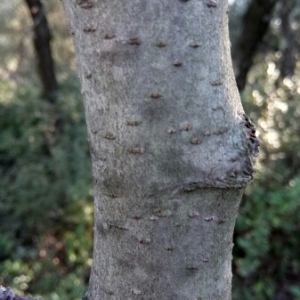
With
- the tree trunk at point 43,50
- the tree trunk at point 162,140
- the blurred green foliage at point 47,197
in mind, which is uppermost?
the tree trunk at point 162,140

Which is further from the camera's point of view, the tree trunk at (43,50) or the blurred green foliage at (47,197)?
the tree trunk at (43,50)

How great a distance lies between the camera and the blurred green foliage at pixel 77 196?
2611 millimetres

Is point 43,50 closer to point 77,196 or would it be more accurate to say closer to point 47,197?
point 47,197

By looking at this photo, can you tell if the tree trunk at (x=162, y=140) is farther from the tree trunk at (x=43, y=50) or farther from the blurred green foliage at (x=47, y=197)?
the tree trunk at (x=43, y=50)

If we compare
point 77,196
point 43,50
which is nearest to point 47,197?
point 77,196

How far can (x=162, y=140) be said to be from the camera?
543 millimetres

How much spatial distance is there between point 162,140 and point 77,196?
8.19ft

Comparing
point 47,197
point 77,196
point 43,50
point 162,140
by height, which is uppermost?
point 162,140

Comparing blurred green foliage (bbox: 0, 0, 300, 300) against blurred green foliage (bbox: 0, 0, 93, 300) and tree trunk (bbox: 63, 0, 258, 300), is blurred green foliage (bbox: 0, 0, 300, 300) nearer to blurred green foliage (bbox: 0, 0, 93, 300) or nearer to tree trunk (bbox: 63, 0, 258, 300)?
blurred green foliage (bbox: 0, 0, 93, 300)

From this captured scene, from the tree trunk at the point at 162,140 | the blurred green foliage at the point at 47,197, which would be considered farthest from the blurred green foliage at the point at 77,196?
the tree trunk at the point at 162,140

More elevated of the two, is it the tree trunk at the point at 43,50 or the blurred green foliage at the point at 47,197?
the tree trunk at the point at 43,50

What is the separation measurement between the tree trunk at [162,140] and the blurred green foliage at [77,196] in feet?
5.96

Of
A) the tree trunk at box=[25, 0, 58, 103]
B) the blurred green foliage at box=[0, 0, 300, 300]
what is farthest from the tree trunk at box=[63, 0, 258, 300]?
the tree trunk at box=[25, 0, 58, 103]

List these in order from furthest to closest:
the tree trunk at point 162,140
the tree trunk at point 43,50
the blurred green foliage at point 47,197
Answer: the tree trunk at point 43,50
the blurred green foliage at point 47,197
the tree trunk at point 162,140
